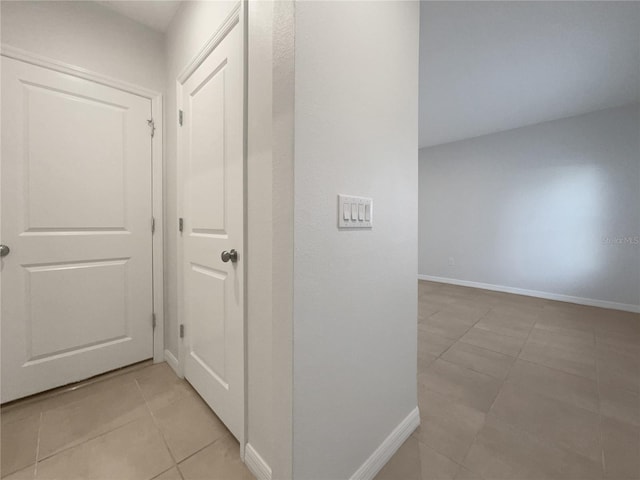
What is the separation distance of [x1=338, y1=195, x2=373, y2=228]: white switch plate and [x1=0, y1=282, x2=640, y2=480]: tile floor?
110cm

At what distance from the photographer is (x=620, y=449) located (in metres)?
1.24

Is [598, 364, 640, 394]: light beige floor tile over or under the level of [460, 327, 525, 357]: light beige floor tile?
under

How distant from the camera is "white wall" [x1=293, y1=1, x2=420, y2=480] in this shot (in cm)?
80

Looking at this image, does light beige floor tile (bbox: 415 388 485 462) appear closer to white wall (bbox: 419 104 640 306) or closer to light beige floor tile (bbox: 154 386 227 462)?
light beige floor tile (bbox: 154 386 227 462)

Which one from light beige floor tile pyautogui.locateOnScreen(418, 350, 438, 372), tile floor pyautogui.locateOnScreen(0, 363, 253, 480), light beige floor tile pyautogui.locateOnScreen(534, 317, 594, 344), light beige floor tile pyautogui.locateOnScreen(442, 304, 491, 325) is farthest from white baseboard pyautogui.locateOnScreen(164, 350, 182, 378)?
light beige floor tile pyautogui.locateOnScreen(534, 317, 594, 344)

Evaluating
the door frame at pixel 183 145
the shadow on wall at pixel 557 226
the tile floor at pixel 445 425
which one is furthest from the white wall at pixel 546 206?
the door frame at pixel 183 145

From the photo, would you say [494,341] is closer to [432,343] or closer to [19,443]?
[432,343]

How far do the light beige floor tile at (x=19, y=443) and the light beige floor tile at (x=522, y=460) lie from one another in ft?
6.56

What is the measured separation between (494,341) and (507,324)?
0.61 meters

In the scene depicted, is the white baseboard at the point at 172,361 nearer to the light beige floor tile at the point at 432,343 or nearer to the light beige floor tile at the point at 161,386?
the light beige floor tile at the point at 161,386

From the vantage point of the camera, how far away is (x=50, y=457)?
115 centimetres

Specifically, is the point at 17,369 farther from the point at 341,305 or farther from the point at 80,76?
the point at 341,305

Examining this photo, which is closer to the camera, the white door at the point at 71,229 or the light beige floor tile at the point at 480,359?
the white door at the point at 71,229

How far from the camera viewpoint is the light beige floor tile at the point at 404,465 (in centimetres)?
109
